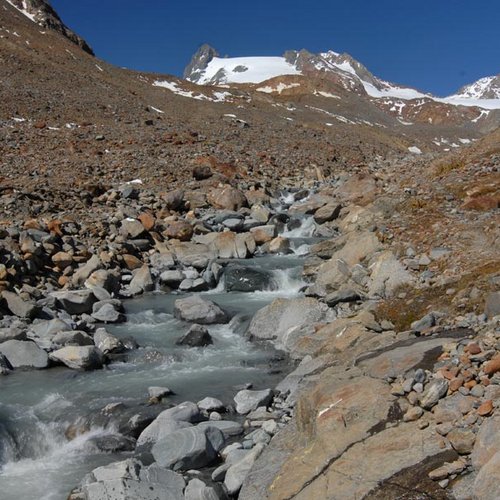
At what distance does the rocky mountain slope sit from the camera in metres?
6.12

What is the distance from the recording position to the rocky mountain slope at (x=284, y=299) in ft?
20.1

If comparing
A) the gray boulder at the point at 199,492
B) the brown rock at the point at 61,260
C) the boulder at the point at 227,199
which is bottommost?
the gray boulder at the point at 199,492

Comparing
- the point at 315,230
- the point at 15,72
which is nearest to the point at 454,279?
the point at 315,230

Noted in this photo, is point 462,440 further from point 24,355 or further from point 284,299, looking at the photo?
point 24,355

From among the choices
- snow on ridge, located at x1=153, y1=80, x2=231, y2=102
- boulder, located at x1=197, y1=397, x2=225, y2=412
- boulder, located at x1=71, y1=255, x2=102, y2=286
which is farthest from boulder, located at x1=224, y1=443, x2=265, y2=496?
snow on ridge, located at x1=153, y1=80, x2=231, y2=102

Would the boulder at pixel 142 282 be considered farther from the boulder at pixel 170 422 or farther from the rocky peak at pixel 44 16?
the rocky peak at pixel 44 16

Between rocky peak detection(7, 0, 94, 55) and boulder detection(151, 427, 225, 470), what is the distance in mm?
74847

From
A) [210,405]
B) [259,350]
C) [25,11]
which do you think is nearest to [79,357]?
[210,405]

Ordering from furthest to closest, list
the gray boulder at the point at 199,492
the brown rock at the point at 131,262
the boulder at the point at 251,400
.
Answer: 1. the brown rock at the point at 131,262
2. the boulder at the point at 251,400
3. the gray boulder at the point at 199,492

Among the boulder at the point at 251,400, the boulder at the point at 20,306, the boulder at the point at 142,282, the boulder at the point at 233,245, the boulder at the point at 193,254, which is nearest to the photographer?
the boulder at the point at 251,400

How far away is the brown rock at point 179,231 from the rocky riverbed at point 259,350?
0.39 feet

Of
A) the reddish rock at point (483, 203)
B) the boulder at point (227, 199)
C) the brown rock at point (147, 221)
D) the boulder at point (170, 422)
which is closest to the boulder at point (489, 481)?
the boulder at point (170, 422)

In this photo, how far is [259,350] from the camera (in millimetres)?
13078

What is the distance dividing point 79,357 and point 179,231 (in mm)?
10866
